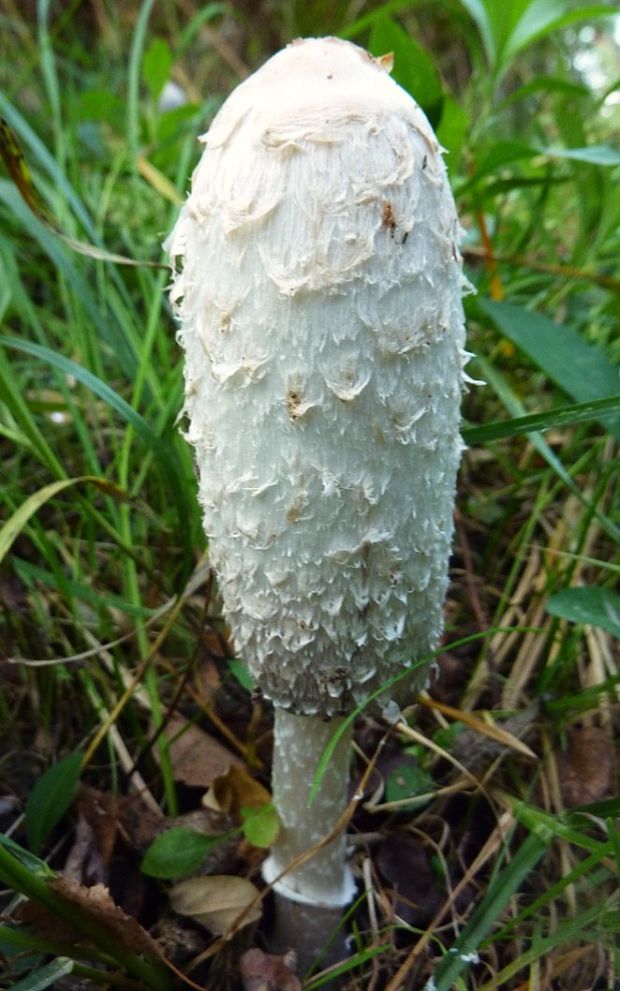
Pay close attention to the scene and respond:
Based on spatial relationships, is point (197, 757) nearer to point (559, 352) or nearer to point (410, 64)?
point (559, 352)

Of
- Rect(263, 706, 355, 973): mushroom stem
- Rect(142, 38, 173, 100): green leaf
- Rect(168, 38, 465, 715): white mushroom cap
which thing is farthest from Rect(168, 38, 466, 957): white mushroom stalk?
Rect(142, 38, 173, 100): green leaf

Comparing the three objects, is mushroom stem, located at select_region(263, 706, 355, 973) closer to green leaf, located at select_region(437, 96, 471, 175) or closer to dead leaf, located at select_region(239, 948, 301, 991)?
dead leaf, located at select_region(239, 948, 301, 991)

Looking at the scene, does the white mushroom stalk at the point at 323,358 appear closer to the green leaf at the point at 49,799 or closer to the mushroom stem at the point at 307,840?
the mushroom stem at the point at 307,840

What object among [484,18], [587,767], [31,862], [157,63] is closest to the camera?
[31,862]

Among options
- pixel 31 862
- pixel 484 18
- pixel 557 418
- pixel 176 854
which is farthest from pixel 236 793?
pixel 484 18

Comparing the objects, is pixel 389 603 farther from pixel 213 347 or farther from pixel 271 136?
pixel 271 136

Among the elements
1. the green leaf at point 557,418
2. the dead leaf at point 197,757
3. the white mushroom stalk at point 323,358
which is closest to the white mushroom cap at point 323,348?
the white mushroom stalk at point 323,358

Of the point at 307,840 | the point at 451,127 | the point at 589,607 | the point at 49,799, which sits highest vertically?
the point at 451,127
